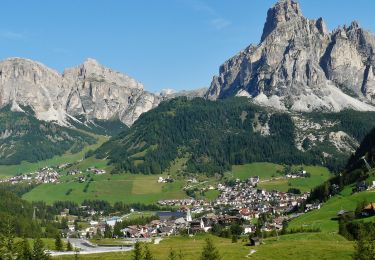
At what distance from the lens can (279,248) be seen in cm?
14262

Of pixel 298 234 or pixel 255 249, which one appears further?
pixel 298 234

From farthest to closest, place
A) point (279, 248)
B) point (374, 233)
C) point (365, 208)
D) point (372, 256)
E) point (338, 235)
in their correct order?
1. point (365, 208)
2. point (338, 235)
3. point (279, 248)
4. point (374, 233)
5. point (372, 256)

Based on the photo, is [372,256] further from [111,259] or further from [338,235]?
[338,235]

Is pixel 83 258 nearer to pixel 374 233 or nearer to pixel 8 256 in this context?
pixel 8 256

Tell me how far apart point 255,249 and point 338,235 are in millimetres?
37317

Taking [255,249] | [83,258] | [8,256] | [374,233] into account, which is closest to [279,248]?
[255,249]

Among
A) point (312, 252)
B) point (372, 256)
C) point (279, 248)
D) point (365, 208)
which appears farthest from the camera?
point (365, 208)

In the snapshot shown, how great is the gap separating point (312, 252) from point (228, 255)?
2056 centimetres

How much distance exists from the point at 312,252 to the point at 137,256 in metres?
46.2

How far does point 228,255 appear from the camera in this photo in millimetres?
136875

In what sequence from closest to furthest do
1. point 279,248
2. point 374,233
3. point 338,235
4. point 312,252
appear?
point 374,233 → point 312,252 → point 279,248 → point 338,235

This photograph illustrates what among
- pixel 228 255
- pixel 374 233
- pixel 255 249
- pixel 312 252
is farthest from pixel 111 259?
pixel 374 233

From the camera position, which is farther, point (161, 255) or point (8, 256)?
point (161, 255)

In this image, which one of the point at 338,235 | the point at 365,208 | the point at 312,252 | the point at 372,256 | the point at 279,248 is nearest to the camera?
the point at 372,256
